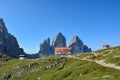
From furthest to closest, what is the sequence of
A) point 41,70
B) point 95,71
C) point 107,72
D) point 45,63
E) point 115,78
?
point 45,63 → point 41,70 → point 95,71 → point 107,72 → point 115,78

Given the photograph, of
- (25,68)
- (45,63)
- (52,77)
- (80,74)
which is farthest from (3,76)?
(80,74)

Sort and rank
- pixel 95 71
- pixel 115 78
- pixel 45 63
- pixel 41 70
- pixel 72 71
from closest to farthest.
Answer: pixel 115 78
pixel 95 71
pixel 72 71
pixel 41 70
pixel 45 63

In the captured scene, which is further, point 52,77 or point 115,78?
point 52,77

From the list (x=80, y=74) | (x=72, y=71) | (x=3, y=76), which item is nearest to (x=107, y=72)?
(x=80, y=74)

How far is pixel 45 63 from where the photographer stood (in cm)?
17750

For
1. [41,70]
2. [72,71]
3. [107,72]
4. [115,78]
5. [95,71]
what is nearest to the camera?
[115,78]

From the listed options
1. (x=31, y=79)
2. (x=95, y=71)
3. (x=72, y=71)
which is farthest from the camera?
(x=31, y=79)

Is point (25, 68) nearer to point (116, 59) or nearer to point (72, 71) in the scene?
point (72, 71)

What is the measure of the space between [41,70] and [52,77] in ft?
103

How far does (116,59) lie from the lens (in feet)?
449

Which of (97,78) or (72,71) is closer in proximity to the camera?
(97,78)

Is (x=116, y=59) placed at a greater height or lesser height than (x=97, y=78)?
greater

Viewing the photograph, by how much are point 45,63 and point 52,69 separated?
18362 millimetres

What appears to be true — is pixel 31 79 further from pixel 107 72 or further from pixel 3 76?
pixel 107 72
